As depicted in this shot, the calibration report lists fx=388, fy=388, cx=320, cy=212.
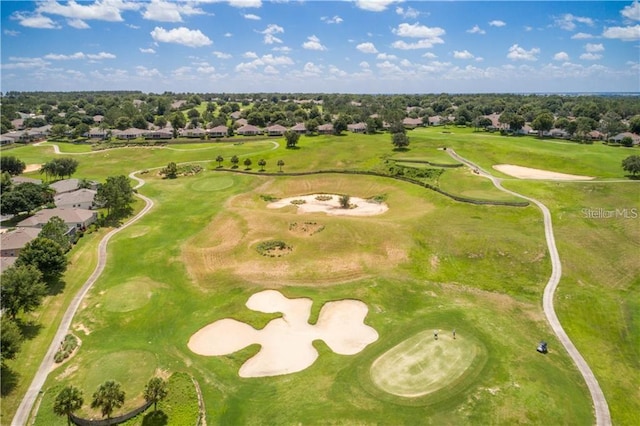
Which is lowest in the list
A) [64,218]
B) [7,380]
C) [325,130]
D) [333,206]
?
[7,380]

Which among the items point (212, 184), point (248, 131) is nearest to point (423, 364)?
point (212, 184)

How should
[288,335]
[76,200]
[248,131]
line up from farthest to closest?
[248,131]
[76,200]
[288,335]

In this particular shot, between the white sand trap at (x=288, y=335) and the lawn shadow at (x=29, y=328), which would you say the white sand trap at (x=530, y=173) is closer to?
the white sand trap at (x=288, y=335)

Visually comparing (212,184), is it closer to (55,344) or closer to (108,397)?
(55,344)

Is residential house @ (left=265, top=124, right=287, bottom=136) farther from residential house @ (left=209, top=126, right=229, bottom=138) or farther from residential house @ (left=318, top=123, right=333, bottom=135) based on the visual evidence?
residential house @ (left=209, top=126, right=229, bottom=138)

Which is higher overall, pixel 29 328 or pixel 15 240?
pixel 15 240
